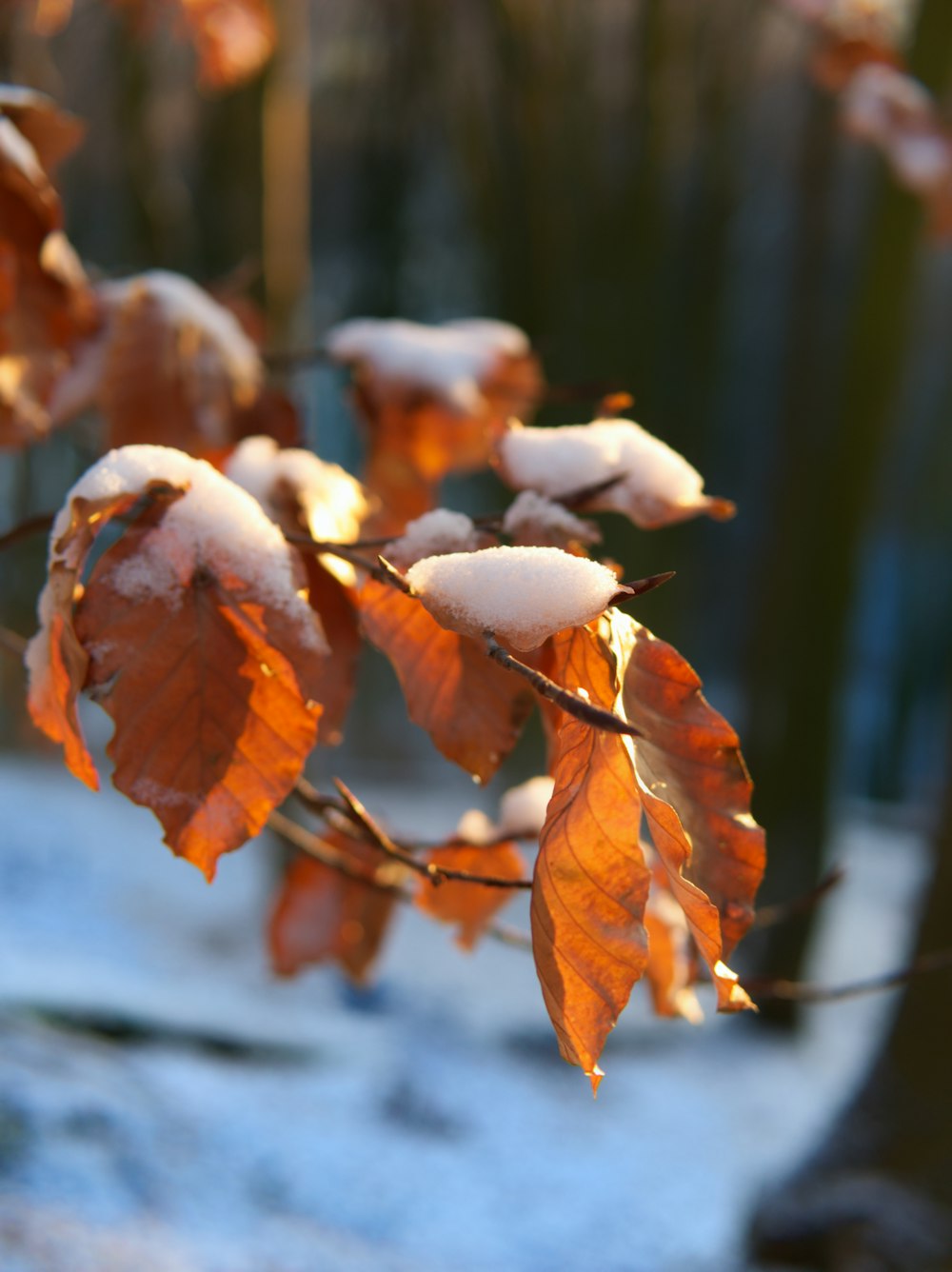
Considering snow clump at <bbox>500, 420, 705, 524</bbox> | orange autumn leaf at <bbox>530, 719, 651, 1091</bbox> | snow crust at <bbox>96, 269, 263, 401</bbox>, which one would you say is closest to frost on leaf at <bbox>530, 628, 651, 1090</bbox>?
orange autumn leaf at <bbox>530, 719, 651, 1091</bbox>

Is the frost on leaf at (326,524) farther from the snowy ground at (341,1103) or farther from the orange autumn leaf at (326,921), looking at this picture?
the snowy ground at (341,1103)

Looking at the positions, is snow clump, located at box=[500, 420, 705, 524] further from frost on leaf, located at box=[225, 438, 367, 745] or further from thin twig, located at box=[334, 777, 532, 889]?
thin twig, located at box=[334, 777, 532, 889]

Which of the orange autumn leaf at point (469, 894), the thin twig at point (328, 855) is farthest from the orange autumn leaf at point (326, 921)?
the orange autumn leaf at point (469, 894)

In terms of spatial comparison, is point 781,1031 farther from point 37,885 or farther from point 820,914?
point 37,885

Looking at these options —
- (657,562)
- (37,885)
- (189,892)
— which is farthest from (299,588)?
(657,562)

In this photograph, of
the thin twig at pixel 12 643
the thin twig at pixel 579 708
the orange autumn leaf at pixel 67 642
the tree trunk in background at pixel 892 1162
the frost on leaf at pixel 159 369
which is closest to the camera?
the thin twig at pixel 579 708

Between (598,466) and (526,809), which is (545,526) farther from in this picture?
(526,809)
